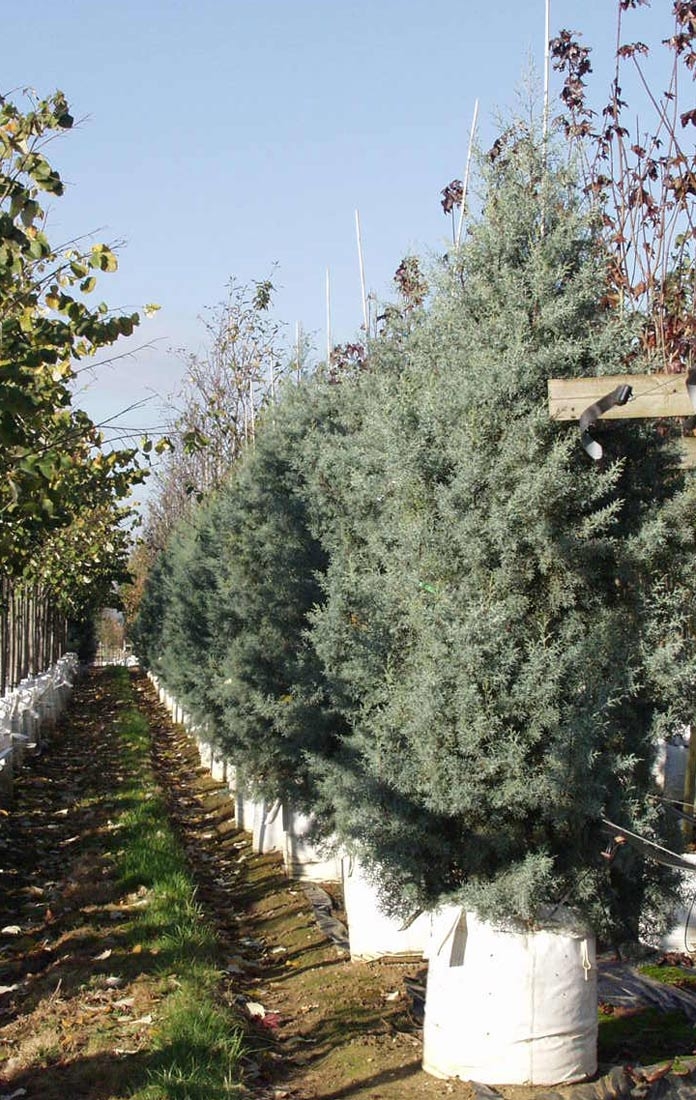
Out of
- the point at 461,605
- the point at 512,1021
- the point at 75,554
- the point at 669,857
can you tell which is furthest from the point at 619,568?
the point at 75,554

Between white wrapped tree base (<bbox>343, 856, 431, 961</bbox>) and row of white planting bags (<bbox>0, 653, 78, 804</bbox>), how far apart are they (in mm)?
6570

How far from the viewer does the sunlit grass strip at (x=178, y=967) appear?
4.80m

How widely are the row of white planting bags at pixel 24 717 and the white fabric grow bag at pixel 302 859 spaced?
4.32m

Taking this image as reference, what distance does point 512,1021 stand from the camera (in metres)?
5.07

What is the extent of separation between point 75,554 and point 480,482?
64.8ft

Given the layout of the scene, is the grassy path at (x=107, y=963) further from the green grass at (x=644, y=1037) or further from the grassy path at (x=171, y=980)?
the green grass at (x=644, y=1037)

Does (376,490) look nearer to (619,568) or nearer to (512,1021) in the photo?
(619,568)

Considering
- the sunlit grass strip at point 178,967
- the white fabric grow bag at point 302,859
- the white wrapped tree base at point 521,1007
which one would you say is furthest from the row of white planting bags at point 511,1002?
the white fabric grow bag at point 302,859

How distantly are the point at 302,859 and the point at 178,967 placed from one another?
11.0 feet

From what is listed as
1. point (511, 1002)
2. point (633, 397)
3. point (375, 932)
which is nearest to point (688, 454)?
point (633, 397)

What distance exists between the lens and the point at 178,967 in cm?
654

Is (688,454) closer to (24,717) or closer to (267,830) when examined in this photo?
(267,830)

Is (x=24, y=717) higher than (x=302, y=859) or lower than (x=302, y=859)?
higher

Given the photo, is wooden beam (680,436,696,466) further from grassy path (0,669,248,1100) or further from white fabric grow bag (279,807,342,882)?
white fabric grow bag (279,807,342,882)
